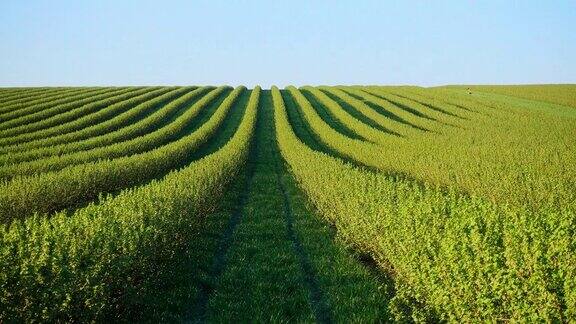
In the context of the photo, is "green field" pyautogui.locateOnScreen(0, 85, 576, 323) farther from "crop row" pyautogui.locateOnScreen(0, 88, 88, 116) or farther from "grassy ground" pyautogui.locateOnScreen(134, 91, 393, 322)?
"crop row" pyautogui.locateOnScreen(0, 88, 88, 116)

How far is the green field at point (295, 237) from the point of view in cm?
724

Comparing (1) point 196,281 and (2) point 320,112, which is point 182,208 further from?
(2) point 320,112

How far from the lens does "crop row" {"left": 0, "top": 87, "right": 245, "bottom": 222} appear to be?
56.7 ft

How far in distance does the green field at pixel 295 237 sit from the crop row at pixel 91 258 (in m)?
0.03

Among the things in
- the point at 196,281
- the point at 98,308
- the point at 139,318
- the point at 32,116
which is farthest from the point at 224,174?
the point at 32,116

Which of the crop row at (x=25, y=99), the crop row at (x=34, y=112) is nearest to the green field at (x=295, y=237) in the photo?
the crop row at (x=34, y=112)

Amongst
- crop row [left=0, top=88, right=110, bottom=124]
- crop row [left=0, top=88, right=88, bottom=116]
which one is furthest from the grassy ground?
crop row [left=0, top=88, right=88, bottom=116]

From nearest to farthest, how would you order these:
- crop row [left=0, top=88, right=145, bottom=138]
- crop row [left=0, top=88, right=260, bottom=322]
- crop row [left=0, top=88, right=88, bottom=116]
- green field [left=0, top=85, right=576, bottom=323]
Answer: crop row [left=0, top=88, right=260, bottom=322] < green field [left=0, top=85, right=576, bottom=323] < crop row [left=0, top=88, right=145, bottom=138] < crop row [left=0, top=88, right=88, bottom=116]

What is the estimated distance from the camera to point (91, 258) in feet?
26.0

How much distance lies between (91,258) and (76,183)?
1312cm

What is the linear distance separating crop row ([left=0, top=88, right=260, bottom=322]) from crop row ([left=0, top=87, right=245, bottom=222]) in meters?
6.64

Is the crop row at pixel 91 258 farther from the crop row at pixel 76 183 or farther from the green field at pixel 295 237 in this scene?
the crop row at pixel 76 183

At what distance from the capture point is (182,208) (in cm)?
1275

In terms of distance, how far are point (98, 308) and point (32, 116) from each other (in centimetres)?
4104
